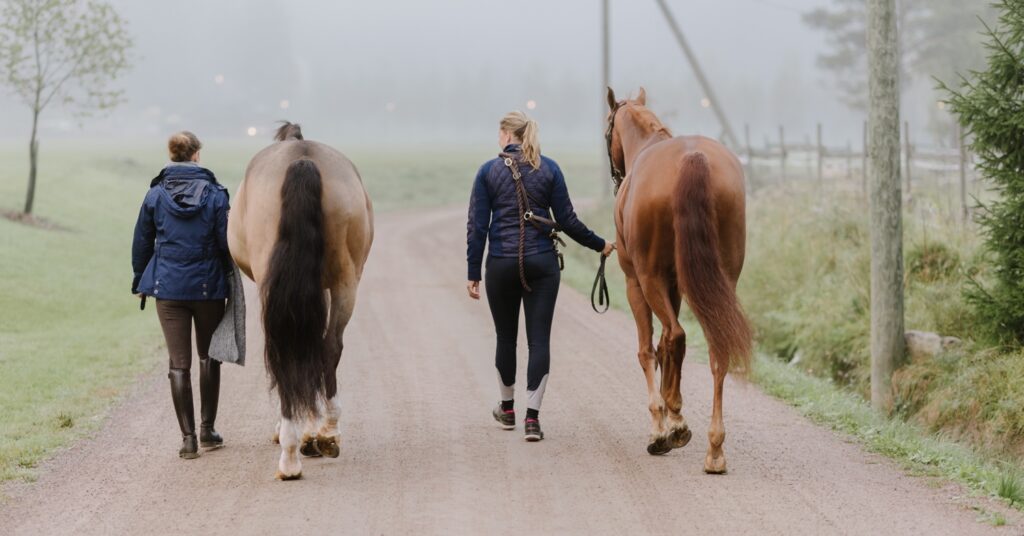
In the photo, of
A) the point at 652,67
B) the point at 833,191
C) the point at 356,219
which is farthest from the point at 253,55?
the point at 356,219

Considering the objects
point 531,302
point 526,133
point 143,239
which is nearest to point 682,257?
point 531,302

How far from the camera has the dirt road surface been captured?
591 cm

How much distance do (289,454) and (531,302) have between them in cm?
216

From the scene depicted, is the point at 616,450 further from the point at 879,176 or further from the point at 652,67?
the point at 652,67

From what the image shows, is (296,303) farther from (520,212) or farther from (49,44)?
(49,44)

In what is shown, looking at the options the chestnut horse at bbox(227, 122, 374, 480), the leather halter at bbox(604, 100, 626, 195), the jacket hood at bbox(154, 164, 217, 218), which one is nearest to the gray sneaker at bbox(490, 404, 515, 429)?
the chestnut horse at bbox(227, 122, 374, 480)

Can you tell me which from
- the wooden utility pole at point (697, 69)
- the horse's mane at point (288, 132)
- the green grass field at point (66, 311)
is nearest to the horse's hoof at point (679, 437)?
the horse's mane at point (288, 132)

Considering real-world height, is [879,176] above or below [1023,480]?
above

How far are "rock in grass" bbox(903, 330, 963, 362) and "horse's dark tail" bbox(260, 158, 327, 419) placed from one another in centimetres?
640

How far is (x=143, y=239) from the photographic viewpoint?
7.62 m

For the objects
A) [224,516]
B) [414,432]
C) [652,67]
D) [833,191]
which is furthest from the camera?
[652,67]

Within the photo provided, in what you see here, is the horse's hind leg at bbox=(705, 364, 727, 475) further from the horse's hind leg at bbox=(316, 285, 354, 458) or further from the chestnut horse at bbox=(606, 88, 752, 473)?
the horse's hind leg at bbox=(316, 285, 354, 458)

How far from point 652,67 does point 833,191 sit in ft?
598

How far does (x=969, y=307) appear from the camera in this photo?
460 inches
